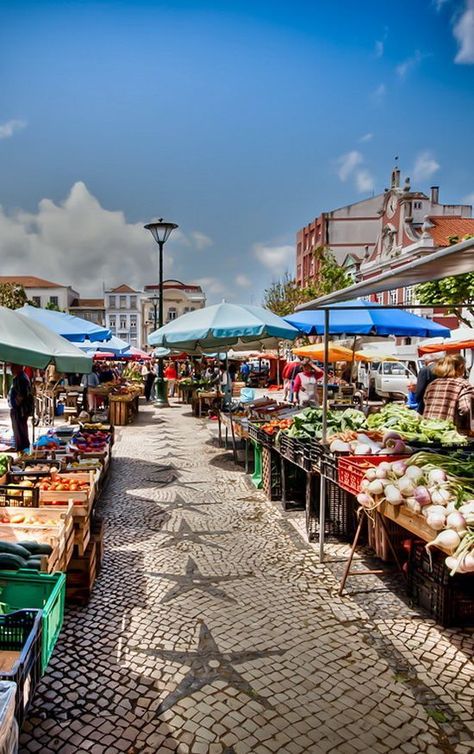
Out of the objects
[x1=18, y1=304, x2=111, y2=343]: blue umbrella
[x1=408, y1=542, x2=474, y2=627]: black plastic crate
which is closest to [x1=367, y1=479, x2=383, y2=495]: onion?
[x1=408, y1=542, x2=474, y2=627]: black plastic crate

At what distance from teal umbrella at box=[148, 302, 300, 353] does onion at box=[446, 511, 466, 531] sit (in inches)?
222

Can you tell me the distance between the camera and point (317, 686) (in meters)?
3.09

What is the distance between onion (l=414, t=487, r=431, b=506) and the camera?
325 centimetres

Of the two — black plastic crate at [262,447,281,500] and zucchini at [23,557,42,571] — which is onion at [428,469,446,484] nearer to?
zucchini at [23,557,42,571]

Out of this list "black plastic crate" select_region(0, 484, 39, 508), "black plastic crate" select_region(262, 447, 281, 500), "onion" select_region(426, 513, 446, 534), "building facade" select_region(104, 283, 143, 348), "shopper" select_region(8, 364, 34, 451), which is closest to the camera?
"onion" select_region(426, 513, 446, 534)

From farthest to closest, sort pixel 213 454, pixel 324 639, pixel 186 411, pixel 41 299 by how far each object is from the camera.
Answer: pixel 41 299 → pixel 186 411 → pixel 213 454 → pixel 324 639

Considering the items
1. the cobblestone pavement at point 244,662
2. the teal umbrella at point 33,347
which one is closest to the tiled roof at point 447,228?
the teal umbrella at point 33,347

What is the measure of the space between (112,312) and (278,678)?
96766 millimetres

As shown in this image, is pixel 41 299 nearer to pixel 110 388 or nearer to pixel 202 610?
pixel 110 388

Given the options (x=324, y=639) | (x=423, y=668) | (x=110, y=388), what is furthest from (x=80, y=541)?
(x=110, y=388)

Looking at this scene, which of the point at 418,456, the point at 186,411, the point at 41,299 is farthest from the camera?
the point at 41,299

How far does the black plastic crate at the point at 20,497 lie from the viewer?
4.23 metres

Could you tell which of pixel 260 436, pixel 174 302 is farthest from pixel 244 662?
pixel 174 302

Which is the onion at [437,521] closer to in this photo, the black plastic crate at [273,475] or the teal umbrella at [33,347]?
the teal umbrella at [33,347]
